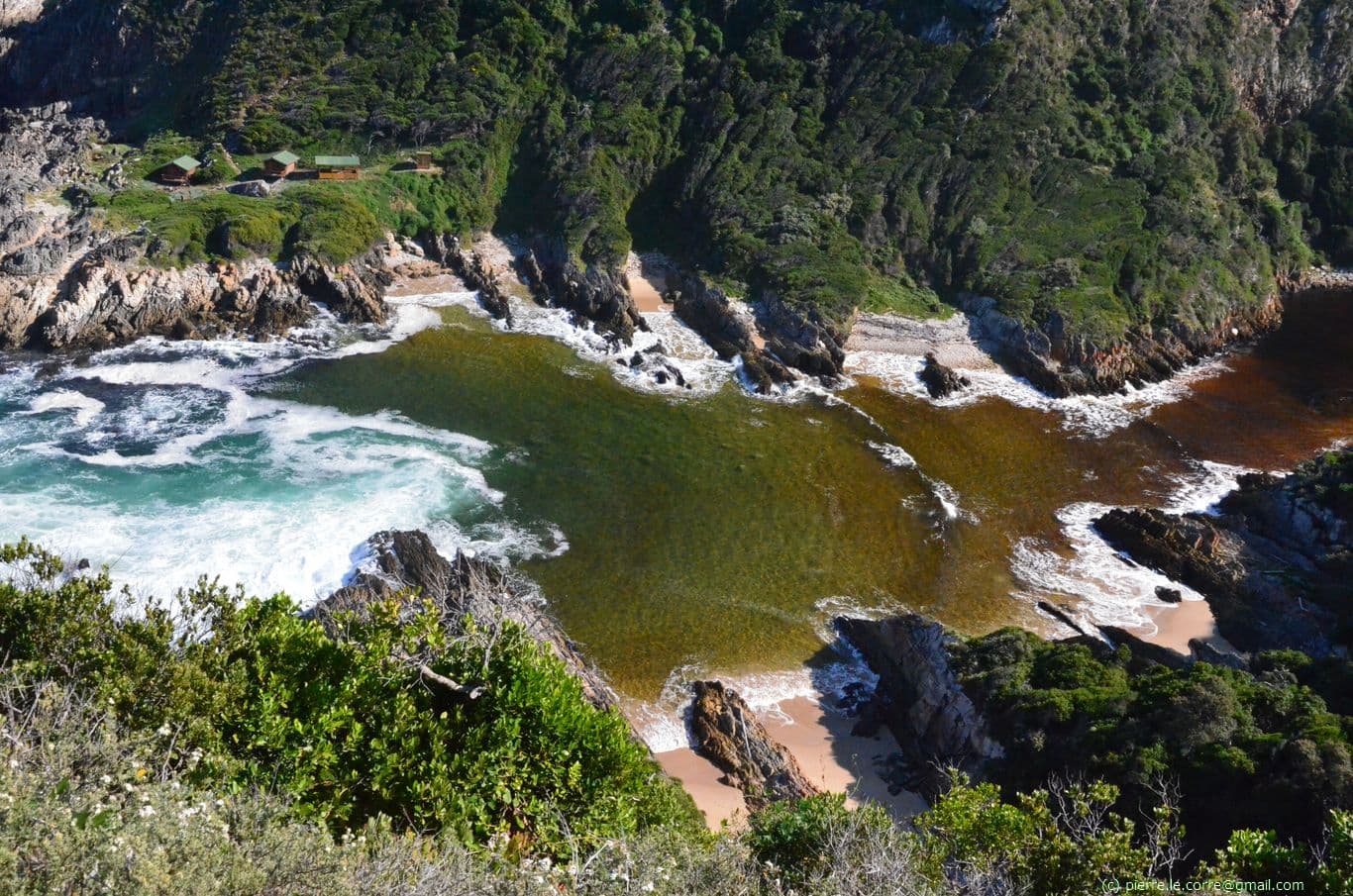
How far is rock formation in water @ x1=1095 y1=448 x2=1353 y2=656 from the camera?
29500 mm

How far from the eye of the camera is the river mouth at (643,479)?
97.5 ft

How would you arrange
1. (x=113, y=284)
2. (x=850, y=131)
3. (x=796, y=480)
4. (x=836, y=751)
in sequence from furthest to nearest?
1. (x=850, y=131)
2. (x=113, y=284)
3. (x=796, y=480)
4. (x=836, y=751)

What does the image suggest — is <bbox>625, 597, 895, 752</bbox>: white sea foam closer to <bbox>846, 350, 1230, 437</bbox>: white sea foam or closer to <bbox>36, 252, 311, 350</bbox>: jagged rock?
<bbox>846, 350, 1230, 437</bbox>: white sea foam

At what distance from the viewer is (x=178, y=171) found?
2135 inches

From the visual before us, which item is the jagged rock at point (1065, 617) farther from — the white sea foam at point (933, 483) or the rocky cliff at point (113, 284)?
the rocky cliff at point (113, 284)

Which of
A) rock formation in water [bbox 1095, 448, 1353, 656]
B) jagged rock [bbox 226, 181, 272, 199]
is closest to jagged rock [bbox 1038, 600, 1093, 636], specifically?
rock formation in water [bbox 1095, 448, 1353, 656]

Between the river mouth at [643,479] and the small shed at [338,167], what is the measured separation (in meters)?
15.9

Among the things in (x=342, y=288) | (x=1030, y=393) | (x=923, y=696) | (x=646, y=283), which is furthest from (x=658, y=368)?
(x=923, y=696)

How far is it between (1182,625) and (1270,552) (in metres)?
6.56

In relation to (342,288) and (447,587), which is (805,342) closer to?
(342,288)

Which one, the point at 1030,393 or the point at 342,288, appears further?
the point at 342,288

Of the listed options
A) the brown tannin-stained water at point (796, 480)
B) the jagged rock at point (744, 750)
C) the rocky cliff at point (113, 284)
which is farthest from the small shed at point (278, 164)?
the jagged rock at point (744, 750)

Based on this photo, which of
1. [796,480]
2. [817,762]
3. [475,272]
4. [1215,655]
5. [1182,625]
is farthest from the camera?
[475,272]

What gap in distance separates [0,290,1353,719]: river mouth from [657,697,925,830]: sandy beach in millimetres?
1244
